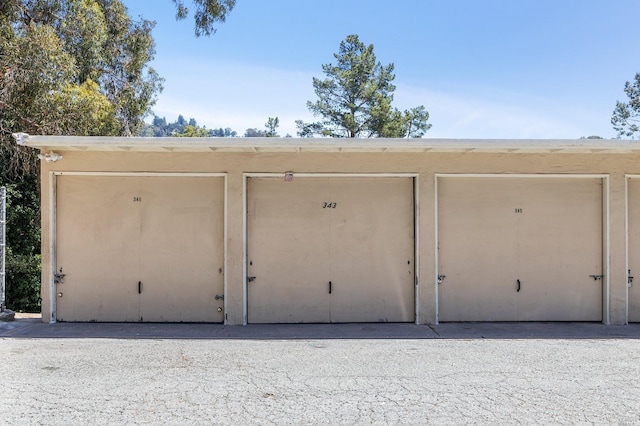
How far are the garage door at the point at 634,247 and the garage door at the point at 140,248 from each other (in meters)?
6.55

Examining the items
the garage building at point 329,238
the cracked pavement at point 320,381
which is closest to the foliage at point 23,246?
the garage building at point 329,238

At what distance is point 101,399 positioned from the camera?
4504mm

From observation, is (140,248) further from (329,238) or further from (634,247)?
(634,247)

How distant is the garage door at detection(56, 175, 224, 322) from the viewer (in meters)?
8.02

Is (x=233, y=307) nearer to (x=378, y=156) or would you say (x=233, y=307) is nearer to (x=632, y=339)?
(x=378, y=156)

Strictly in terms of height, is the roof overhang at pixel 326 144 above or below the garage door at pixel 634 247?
above

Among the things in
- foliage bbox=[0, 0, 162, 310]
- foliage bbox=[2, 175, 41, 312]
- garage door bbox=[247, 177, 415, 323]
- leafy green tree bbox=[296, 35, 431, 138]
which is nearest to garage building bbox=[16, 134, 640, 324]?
garage door bbox=[247, 177, 415, 323]

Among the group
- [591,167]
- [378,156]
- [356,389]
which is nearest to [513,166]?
[591,167]

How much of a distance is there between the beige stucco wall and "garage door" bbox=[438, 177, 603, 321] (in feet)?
0.66

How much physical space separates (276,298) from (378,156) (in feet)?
9.06

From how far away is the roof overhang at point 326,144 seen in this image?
7.41 meters

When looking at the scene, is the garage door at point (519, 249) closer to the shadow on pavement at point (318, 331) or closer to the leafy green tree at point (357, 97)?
the shadow on pavement at point (318, 331)

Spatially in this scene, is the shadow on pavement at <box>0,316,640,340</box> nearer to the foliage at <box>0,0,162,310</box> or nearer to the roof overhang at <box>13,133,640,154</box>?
the roof overhang at <box>13,133,640,154</box>

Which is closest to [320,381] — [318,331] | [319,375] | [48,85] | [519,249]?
[319,375]
